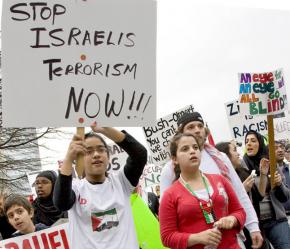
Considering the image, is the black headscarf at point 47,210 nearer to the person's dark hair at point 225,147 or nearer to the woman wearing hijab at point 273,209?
the person's dark hair at point 225,147

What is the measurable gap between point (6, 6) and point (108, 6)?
64 cm

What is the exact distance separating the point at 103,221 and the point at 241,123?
6.82 meters

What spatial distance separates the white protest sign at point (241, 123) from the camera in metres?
9.40

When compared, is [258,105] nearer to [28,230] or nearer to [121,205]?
[28,230]

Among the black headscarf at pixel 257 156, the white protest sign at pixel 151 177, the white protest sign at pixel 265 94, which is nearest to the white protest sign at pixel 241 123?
the white protest sign at pixel 265 94

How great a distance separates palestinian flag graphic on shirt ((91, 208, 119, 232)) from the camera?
3170mm

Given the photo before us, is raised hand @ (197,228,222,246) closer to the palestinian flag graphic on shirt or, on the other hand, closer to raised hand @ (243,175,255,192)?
the palestinian flag graphic on shirt

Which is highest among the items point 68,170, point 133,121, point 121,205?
point 133,121

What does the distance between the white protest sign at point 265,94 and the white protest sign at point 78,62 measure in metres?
3.02

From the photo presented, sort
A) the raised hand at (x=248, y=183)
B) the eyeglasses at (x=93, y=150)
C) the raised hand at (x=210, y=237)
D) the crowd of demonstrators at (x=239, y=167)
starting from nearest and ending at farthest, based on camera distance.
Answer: the raised hand at (x=210, y=237) < the eyeglasses at (x=93, y=150) < the raised hand at (x=248, y=183) < the crowd of demonstrators at (x=239, y=167)

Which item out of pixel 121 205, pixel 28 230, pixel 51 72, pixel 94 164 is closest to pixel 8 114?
pixel 51 72

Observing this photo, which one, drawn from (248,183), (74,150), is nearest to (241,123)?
(248,183)

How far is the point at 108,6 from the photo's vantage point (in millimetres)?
3465

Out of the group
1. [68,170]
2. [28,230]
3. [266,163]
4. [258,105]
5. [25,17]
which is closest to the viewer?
[68,170]
